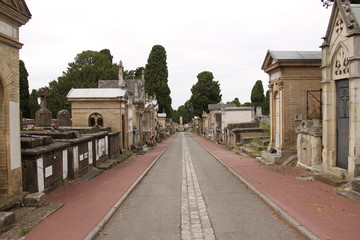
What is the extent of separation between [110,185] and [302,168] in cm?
787

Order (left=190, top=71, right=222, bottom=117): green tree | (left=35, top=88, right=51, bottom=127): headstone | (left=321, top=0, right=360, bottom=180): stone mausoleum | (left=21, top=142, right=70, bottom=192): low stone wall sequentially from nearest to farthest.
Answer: (left=21, top=142, right=70, bottom=192): low stone wall → (left=321, top=0, right=360, bottom=180): stone mausoleum → (left=35, top=88, right=51, bottom=127): headstone → (left=190, top=71, right=222, bottom=117): green tree

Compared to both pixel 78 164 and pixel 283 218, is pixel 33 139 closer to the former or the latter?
pixel 78 164

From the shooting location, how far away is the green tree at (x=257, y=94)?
74.5m

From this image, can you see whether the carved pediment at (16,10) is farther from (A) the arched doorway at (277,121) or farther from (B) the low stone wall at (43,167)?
(A) the arched doorway at (277,121)

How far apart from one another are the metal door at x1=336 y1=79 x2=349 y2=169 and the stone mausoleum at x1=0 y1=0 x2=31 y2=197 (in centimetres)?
958

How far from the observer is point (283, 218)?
684 cm

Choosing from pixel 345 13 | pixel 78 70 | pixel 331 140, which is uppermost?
pixel 78 70

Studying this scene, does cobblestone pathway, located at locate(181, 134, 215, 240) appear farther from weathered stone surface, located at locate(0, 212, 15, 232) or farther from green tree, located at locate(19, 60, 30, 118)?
green tree, located at locate(19, 60, 30, 118)

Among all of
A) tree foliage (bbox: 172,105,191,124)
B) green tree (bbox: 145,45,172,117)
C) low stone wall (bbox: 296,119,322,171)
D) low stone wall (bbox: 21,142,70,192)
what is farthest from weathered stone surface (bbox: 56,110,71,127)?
tree foliage (bbox: 172,105,191,124)

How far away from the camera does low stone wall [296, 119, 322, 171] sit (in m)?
12.0

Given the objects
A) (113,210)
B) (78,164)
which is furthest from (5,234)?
(78,164)

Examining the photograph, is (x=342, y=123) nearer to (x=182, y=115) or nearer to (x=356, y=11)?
(x=356, y=11)

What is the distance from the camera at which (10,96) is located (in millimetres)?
7621

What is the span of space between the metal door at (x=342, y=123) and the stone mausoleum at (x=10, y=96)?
9.58 metres
